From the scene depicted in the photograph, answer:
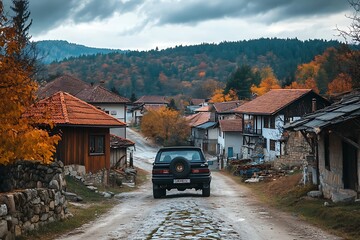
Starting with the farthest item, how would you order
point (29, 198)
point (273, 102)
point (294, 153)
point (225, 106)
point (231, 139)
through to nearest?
point (225, 106) → point (231, 139) → point (273, 102) → point (294, 153) → point (29, 198)

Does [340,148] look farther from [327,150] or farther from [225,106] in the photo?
[225,106]

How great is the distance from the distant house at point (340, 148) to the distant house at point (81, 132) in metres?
11.6

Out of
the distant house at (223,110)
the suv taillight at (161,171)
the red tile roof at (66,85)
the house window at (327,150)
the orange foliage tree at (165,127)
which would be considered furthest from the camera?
the orange foliage tree at (165,127)

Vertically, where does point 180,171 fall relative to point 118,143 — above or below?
below

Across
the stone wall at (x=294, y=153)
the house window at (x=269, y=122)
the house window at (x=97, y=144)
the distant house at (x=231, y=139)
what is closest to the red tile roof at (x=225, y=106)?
the distant house at (x=231, y=139)

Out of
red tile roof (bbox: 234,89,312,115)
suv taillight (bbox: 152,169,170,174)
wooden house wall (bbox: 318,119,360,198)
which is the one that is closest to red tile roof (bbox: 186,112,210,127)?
red tile roof (bbox: 234,89,312,115)

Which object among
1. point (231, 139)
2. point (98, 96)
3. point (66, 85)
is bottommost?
point (231, 139)

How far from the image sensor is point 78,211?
15781 millimetres

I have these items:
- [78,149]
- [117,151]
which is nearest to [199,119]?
[117,151]

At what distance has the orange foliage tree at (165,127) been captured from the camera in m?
87.6

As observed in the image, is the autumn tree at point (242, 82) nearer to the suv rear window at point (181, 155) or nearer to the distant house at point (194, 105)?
the distant house at point (194, 105)

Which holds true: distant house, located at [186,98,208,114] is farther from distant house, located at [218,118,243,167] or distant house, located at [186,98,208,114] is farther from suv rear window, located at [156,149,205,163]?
suv rear window, located at [156,149,205,163]

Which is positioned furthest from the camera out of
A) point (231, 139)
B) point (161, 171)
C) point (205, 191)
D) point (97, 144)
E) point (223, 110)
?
point (223, 110)

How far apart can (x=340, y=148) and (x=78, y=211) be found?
29.1 ft
